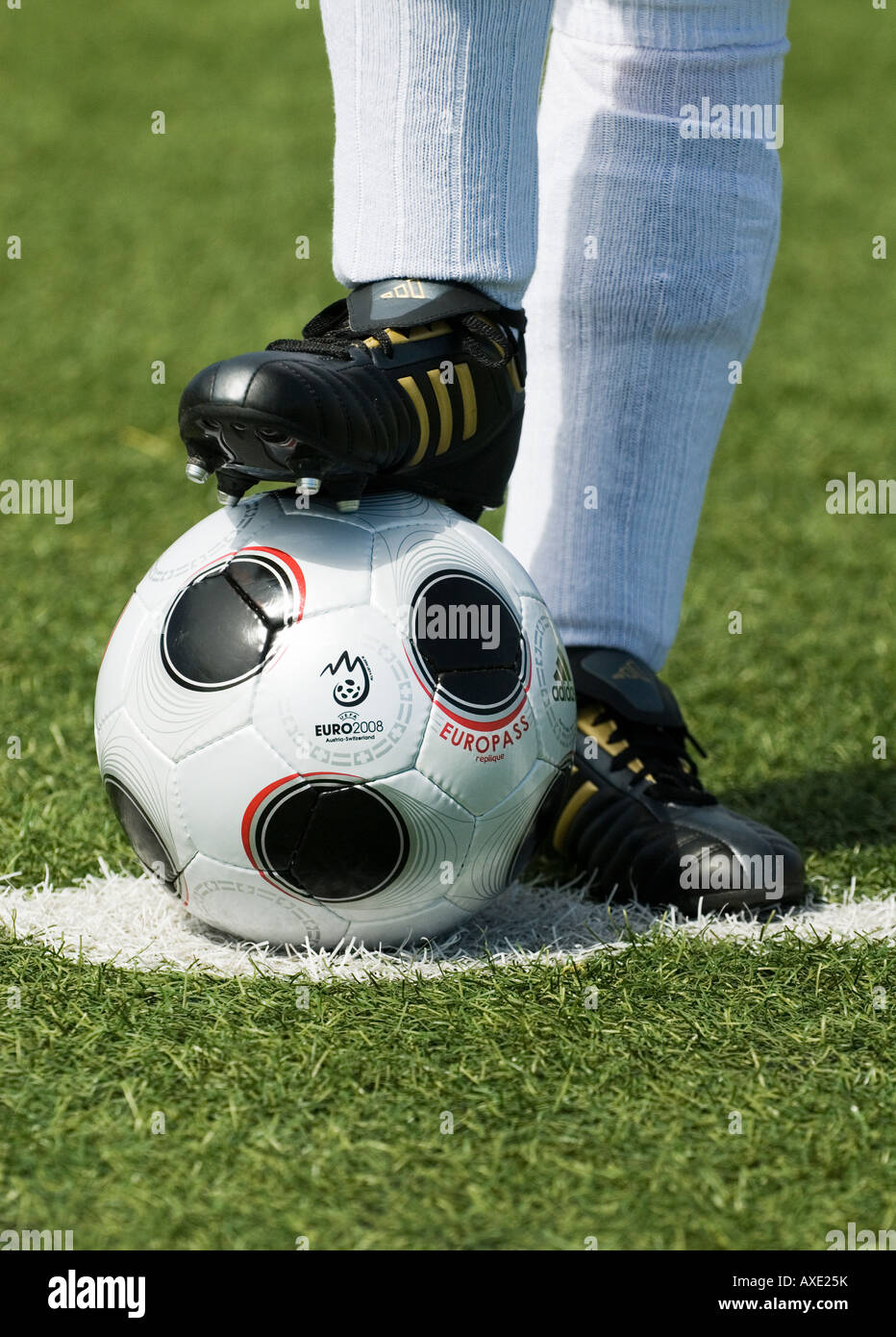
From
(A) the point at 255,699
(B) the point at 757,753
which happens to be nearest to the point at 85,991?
(A) the point at 255,699

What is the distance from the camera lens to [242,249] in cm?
801

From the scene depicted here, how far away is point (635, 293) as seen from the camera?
9.30 ft

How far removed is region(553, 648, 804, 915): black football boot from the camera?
2.67 metres

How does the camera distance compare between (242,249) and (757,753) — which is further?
(242,249)

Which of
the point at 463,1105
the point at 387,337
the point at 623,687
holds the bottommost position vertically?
the point at 463,1105

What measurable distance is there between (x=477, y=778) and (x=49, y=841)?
97 cm

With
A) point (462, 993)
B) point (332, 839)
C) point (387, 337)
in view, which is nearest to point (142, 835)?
point (332, 839)

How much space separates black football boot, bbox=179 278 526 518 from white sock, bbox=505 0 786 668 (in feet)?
1.28

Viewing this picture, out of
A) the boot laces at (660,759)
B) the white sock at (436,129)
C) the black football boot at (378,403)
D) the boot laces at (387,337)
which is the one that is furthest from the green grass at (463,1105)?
the white sock at (436,129)

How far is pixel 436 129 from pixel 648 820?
1.21m

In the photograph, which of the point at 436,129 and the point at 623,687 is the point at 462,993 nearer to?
the point at 623,687
